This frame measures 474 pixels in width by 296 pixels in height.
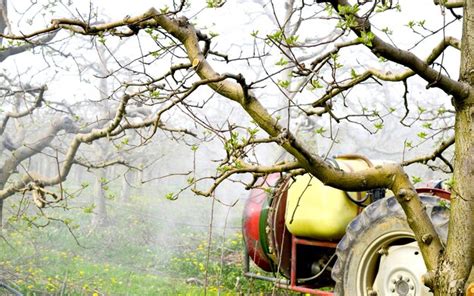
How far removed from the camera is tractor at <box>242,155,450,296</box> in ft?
14.0

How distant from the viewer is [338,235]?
5.26 m

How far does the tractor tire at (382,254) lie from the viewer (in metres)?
4.22

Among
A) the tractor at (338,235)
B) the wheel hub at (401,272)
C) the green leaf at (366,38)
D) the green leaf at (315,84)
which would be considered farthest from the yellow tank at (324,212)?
the green leaf at (366,38)

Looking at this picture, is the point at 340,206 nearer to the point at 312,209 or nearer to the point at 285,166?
the point at 312,209

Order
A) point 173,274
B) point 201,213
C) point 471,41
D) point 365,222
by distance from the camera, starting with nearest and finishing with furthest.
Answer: point 471,41 → point 365,222 → point 173,274 → point 201,213

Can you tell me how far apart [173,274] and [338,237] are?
8645mm

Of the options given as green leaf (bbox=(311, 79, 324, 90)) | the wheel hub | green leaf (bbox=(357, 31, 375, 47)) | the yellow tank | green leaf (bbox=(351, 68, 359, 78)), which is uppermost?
green leaf (bbox=(351, 68, 359, 78))

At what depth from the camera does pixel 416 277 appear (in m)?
4.22

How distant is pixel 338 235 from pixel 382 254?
82 cm

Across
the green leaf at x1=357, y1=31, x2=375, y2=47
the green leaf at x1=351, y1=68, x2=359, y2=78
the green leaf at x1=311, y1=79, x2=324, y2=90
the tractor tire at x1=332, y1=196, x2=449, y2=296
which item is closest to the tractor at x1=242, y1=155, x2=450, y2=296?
the tractor tire at x1=332, y1=196, x2=449, y2=296

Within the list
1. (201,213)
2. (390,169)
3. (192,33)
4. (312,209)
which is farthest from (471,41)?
(201,213)

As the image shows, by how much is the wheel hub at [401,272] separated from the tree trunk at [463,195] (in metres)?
1.31

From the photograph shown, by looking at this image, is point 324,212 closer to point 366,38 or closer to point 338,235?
point 338,235

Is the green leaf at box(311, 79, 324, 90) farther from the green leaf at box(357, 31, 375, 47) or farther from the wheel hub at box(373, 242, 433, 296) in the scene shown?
the wheel hub at box(373, 242, 433, 296)
